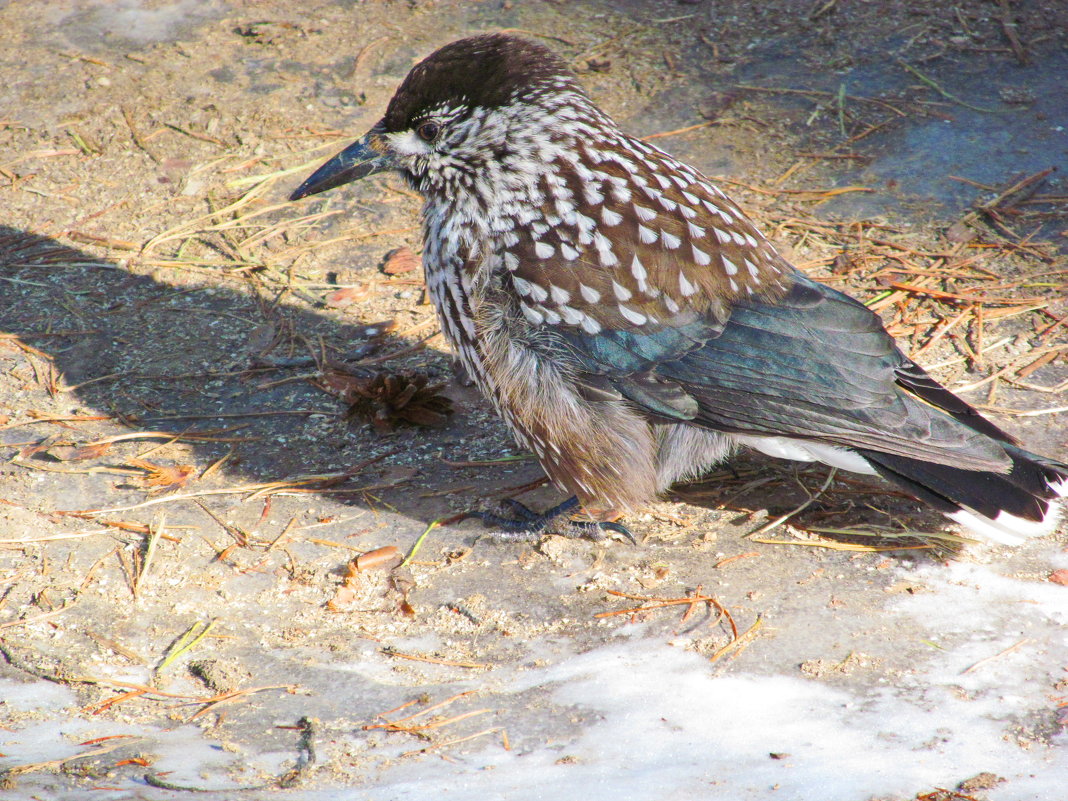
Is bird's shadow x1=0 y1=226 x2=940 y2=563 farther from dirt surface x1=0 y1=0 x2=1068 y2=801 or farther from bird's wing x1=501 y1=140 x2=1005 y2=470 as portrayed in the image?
bird's wing x1=501 y1=140 x2=1005 y2=470

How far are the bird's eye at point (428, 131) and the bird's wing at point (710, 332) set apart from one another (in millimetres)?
496

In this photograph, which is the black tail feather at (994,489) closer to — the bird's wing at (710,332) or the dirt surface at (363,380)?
the bird's wing at (710,332)

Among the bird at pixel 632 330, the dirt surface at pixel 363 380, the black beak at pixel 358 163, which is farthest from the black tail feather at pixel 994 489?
the black beak at pixel 358 163

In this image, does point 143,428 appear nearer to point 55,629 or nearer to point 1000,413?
point 55,629

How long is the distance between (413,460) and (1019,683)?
2.15 metres

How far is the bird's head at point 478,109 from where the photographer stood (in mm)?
3420

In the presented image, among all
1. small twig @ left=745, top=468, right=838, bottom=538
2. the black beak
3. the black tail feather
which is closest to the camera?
the black tail feather

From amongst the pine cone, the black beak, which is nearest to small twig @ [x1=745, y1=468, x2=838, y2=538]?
the pine cone

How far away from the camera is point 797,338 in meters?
3.14

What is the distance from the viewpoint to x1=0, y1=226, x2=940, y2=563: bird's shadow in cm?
356

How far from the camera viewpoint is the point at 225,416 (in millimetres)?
3980

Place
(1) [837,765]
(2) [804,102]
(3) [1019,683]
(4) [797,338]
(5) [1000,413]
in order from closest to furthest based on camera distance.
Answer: (1) [837,765] → (3) [1019,683] → (4) [797,338] → (5) [1000,413] → (2) [804,102]

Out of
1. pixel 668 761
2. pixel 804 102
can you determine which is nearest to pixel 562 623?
pixel 668 761

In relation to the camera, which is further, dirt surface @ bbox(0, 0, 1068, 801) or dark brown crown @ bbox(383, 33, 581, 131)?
dark brown crown @ bbox(383, 33, 581, 131)
